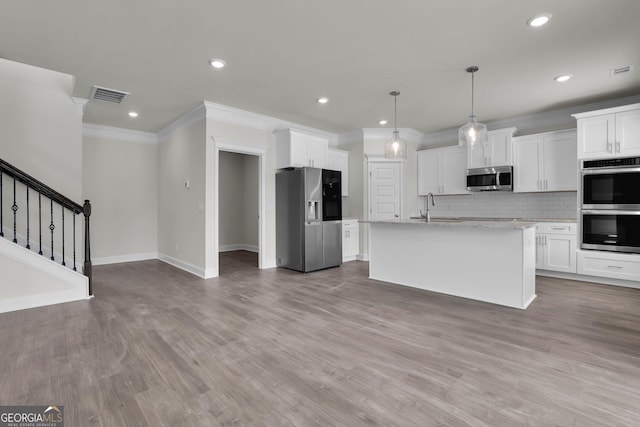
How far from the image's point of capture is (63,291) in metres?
3.70

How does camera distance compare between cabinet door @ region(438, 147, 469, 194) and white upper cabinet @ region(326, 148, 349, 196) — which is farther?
white upper cabinet @ region(326, 148, 349, 196)

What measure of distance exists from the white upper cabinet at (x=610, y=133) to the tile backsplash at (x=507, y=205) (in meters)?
0.97

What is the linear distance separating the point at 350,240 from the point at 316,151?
75.2 inches

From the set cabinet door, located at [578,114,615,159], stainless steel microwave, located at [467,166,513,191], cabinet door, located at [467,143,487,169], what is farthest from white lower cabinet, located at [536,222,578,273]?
cabinet door, located at [467,143,487,169]

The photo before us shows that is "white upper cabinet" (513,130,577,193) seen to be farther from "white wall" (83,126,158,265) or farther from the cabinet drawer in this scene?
"white wall" (83,126,158,265)

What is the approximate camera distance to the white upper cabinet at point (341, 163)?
6.33 metres

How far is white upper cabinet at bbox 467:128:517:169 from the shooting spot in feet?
18.0

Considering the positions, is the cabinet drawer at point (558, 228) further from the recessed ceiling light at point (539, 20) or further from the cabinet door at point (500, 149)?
the recessed ceiling light at point (539, 20)

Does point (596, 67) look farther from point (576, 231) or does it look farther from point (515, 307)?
point (515, 307)

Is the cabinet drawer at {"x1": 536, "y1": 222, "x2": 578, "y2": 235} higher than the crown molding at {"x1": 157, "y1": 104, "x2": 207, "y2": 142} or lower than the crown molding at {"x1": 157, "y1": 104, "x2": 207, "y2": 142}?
lower

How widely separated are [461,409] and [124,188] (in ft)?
22.4

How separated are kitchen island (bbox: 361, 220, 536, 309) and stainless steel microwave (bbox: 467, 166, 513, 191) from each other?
1989mm

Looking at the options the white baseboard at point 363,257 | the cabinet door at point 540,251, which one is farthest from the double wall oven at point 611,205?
the white baseboard at point 363,257

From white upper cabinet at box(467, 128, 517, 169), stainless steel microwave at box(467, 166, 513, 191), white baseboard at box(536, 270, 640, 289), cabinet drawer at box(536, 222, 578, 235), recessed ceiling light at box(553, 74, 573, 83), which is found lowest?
white baseboard at box(536, 270, 640, 289)
